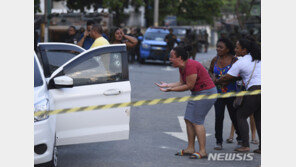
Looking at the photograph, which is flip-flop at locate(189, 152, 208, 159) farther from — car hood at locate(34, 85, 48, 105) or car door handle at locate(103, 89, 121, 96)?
car hood at locate(34, 85, 48, 105)

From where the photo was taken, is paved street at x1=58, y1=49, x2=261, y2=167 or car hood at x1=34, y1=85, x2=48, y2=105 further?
paved street at x1=58, y1=49, x2=261, y2=167

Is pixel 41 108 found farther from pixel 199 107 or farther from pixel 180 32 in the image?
pixel 180 32

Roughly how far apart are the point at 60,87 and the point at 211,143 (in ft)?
9.51

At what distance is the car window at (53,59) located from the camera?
7673mm

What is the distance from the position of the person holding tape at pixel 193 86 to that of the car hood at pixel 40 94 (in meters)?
1.53

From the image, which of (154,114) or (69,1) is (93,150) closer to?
(154,114)

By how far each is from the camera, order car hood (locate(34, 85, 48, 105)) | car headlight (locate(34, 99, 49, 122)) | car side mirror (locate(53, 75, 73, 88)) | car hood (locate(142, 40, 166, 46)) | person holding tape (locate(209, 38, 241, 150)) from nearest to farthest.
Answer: car headlight (locate(34, 99, 49, 122)), car hood (locate(34, 85, 48, 105)), car side mirror (locate(53, 75, 73, 88)), person holding tape (locate(209, 38, 241, 150)), car hood (locate(142, 40, 166, 46))

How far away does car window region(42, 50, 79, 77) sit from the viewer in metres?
7.67

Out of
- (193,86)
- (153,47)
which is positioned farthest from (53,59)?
(153,47)

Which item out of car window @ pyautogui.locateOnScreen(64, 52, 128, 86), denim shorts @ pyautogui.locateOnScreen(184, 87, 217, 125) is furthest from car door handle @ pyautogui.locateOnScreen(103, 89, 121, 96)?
denim shorts @ pyautogui.locateOnScreen(184, 87, 217, 125)

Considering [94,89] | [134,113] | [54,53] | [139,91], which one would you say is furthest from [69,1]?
[94,89]

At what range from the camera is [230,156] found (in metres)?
7.17

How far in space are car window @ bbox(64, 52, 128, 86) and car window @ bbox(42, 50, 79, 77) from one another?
1438mm

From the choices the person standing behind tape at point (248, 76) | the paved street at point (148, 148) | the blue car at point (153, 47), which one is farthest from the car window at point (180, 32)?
the person standing behind tape at point (248, 76)
